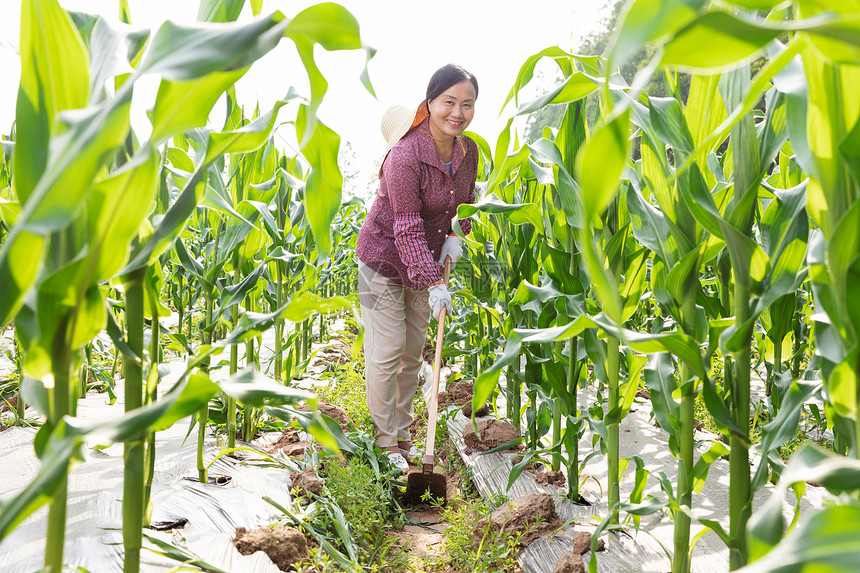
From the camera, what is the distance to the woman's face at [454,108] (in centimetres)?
244

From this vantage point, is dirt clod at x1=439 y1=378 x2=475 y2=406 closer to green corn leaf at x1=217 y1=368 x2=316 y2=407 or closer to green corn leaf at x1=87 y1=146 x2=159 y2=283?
green corn leaf at x1=217 y1=368 x2=316 y2=407

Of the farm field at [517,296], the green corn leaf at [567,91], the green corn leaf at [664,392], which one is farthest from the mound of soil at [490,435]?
the green corn leaf at [567,91]

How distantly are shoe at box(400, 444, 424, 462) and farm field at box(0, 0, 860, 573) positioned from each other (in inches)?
16.7

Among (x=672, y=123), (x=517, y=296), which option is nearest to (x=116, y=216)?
(x=672, y=123)

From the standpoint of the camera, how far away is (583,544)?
1531mm

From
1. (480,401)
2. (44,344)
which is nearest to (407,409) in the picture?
(480,401)

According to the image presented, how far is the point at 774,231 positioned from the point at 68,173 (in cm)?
107

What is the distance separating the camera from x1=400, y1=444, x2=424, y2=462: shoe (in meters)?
2.86

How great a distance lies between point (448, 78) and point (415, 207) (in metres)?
0.58

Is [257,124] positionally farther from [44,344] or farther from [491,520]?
[491,520]

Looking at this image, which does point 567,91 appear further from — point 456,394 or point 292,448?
point 456,394

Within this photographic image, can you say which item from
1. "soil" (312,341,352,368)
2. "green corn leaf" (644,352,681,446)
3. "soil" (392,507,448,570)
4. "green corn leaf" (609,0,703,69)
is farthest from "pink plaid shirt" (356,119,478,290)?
"soil" (312,341,352,368)

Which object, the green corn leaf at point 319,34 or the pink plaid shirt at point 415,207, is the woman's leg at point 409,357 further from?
the green corn leaf at point 319,34

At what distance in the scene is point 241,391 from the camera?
0.81 metres
